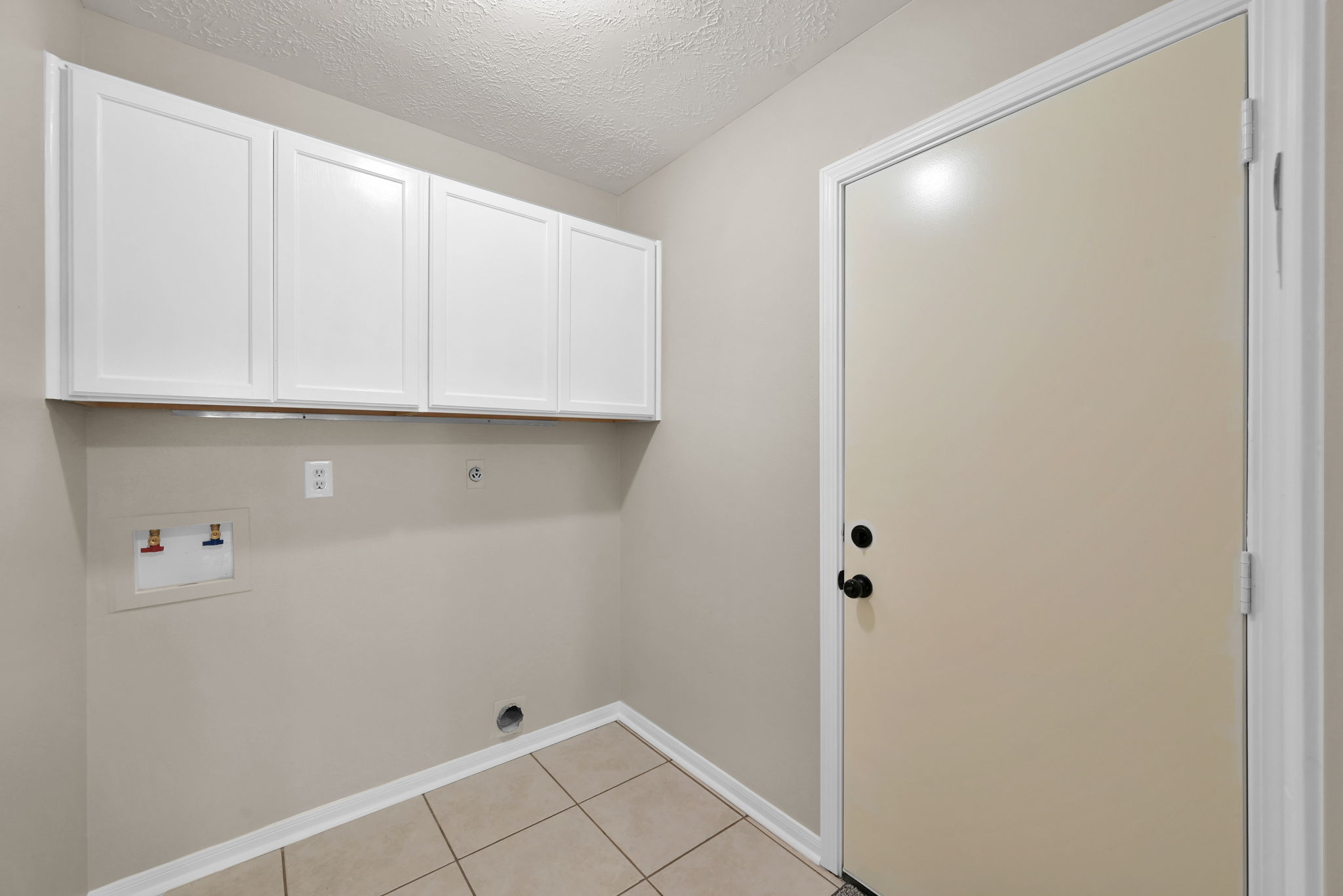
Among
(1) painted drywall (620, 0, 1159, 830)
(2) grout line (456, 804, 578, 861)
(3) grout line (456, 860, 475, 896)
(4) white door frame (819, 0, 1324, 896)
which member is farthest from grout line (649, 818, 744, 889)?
(4) white door frame (819, 0, 1324, 896)

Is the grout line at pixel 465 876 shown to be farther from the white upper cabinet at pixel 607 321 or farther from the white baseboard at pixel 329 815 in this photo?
the white upper cabinet at pixel 607 321

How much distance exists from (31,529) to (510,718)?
1566 mm


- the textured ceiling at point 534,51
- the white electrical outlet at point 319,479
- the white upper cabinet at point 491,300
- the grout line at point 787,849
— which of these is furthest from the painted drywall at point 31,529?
the grout line at point 787,849

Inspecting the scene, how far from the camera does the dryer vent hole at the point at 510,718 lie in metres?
2.22

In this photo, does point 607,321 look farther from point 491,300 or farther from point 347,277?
point 347,277

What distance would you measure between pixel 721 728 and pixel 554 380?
1.41m

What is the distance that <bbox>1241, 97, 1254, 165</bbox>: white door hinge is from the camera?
0.96 metres

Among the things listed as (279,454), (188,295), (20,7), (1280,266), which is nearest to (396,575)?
(279,454)

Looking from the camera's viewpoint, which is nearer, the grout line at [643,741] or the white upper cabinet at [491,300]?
the white upper cabinet at [491,300]

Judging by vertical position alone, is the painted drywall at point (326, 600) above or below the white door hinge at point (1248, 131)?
below

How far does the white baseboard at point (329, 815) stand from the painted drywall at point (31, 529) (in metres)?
0.20

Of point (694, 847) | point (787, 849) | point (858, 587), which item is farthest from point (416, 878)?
point (858, 587)

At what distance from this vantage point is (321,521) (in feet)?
6.01

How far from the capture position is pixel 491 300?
1.86 m
